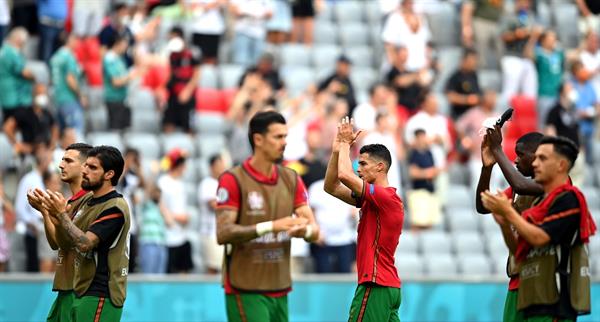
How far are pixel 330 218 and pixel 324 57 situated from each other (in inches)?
226

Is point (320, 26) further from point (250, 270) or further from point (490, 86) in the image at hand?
point (250, 270)

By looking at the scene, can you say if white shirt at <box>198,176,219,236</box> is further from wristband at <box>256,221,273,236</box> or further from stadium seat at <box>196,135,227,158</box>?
wristband at <box>256,221,273,236</box>

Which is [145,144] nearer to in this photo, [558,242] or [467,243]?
[467,243]

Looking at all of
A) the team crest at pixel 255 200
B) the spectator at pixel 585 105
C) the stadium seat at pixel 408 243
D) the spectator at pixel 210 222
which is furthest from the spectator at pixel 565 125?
the team crest at pixel 255 200

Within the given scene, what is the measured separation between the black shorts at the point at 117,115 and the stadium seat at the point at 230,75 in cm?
209

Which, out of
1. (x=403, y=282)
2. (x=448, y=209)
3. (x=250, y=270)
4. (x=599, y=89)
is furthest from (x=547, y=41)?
(x=250, y=270)

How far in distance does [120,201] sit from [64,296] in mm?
1020

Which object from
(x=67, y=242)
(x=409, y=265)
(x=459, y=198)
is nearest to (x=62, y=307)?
(x=67, y=242)

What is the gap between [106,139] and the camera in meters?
20.7

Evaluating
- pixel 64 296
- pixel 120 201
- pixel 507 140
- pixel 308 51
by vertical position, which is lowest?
pixel 64 296

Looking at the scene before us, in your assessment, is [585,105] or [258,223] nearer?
[258,223]

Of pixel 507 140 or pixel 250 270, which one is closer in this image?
pixel 250 270

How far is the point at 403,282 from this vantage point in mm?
17359

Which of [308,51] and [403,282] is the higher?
[308,51]
